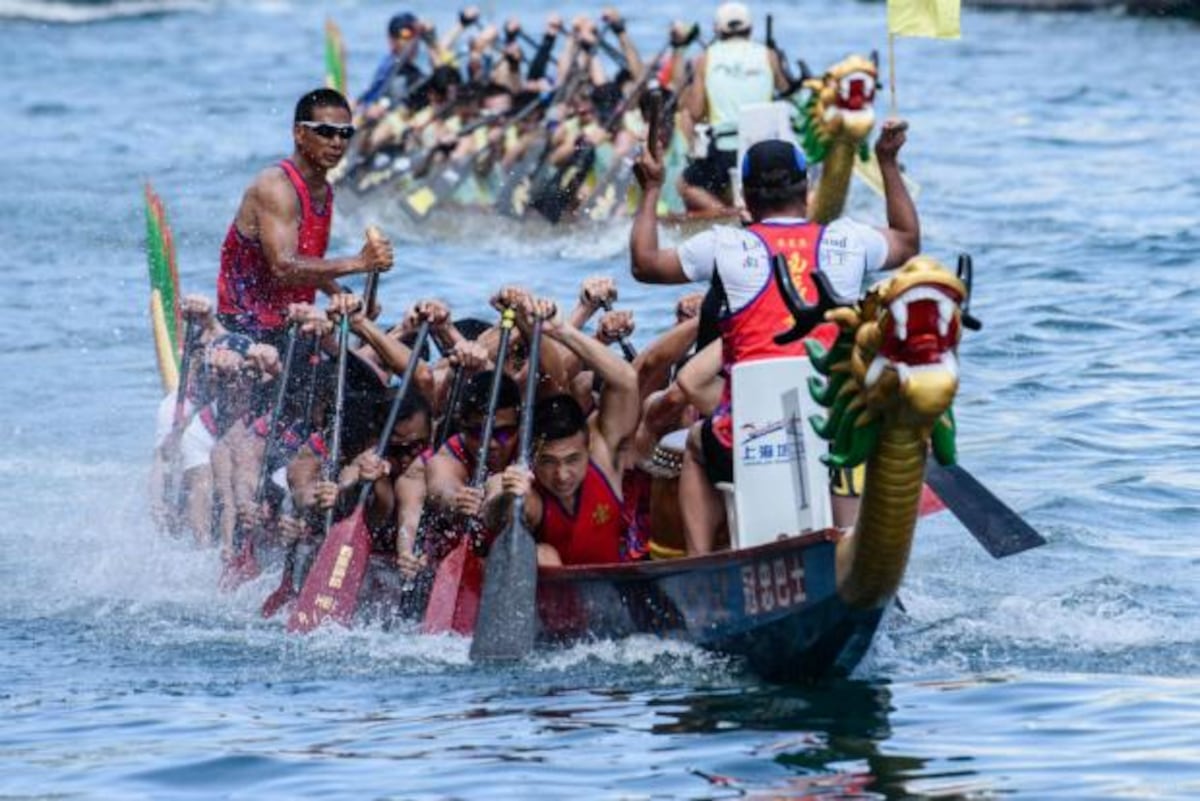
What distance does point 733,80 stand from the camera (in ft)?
63.3

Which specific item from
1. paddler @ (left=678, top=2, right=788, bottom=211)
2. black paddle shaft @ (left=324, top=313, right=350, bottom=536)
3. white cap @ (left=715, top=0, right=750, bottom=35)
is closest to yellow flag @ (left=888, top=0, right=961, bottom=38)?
black paddle shaft @ (left=324, top=313, right=350, bottom=536)

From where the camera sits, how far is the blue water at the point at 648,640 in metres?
8.25

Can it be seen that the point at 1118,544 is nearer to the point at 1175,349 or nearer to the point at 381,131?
the point at 1175,349

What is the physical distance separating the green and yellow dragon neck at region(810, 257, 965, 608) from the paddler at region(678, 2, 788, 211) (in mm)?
10760

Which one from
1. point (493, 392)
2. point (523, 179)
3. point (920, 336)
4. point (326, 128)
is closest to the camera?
point (920, 336)

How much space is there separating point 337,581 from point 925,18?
338 centimetres

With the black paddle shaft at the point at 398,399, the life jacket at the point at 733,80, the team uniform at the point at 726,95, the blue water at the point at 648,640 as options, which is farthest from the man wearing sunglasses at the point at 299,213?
the life jacket at the point at 733,80

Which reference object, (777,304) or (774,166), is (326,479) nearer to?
(777,304)

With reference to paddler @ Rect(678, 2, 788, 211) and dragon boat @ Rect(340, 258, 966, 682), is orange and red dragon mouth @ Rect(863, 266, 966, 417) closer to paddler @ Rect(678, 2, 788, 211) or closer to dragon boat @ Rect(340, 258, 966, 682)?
dragon boat @ Rect(340, 258, 966, 682)

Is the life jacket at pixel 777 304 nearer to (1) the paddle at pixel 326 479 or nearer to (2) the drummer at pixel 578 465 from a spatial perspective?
(2) the drummer at pixel 578 465

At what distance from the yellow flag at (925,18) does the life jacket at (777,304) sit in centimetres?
213

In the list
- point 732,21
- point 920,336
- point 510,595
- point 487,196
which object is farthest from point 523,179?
point 920,336

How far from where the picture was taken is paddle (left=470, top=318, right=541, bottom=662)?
924 cm

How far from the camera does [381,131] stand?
952 inches
